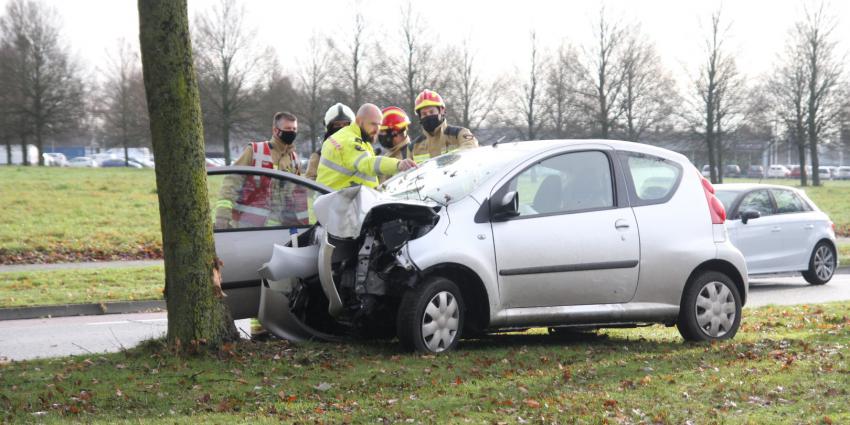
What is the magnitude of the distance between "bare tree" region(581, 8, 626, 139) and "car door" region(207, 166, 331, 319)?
42.1m

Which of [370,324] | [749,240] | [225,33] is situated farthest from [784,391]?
[225,33]

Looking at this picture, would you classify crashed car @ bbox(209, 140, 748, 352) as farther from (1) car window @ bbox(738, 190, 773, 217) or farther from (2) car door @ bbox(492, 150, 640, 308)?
(1) car window @ bbox(738, 190, 773, 217)

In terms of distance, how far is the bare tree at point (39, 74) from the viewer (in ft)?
189

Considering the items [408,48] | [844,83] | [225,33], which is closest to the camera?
[408,48]

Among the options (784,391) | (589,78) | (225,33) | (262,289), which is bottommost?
(784,391)

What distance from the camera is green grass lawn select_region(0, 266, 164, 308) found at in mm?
12953

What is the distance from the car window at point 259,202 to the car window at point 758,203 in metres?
8.63

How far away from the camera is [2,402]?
5840 millimetres

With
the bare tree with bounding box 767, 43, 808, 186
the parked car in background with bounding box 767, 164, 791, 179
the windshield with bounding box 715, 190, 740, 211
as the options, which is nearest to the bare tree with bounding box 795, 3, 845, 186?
the bare tree with bounding box 767, 43, 808, 186

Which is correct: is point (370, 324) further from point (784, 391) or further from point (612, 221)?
point (784, 391)

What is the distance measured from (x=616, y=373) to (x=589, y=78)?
4552 cm

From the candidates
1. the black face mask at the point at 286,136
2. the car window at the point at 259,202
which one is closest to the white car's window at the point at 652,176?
the car window at the point at 259,202

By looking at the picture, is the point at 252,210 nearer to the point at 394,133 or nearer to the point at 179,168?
the point at 179,168

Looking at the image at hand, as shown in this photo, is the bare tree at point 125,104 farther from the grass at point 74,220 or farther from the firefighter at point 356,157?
the firefighter at point 356,157
